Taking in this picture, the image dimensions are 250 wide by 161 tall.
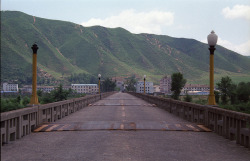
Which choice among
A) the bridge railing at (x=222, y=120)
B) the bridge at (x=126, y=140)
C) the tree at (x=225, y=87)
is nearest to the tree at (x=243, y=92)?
the tree at (x=225, y=87)

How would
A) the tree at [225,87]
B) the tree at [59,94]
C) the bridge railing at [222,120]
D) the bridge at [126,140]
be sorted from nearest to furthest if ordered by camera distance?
1. the bridge at [126,140]
2. the bridge railing at [222,120]
3. the tree at [225,87]
4. the tree at [59,94]

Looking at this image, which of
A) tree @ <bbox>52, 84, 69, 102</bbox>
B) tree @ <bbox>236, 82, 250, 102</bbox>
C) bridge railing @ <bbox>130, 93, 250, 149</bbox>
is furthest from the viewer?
tree @ <bbox>52, 84, 69, 102</bbox>

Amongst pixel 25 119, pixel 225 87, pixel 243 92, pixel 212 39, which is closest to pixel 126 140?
pixel 25 119

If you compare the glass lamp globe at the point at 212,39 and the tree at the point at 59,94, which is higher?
the glass lamp globe at the point at 212,39

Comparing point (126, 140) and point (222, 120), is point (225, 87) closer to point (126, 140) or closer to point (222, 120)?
point (222, 120)

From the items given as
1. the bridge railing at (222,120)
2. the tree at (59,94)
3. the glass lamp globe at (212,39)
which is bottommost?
the tree at (59,94)

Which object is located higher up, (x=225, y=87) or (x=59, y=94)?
(x=225, y=87)

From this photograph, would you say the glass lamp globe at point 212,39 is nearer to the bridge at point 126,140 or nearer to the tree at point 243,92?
the bridge at point 126,140

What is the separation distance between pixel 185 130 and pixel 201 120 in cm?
224

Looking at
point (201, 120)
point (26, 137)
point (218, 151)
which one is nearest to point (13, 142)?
point (26, 137)

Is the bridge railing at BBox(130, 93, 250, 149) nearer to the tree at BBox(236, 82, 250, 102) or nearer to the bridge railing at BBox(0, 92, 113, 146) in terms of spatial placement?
the bridge railing at BBox(0, 92, 113, 146)

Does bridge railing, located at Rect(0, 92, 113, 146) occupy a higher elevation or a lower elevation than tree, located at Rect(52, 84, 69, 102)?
higher

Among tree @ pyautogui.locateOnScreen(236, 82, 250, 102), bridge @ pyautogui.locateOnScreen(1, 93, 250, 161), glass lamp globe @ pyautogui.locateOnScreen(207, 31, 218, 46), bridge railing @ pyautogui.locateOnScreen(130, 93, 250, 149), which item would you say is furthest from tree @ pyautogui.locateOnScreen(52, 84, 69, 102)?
glass lamp globe @ pyautogui.locateOnScreen(207, 31, 218, 46)

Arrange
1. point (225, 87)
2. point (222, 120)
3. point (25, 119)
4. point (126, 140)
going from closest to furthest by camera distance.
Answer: point (126, 140) < point (222, 120) < point (25, 119) < point (225, 87)
